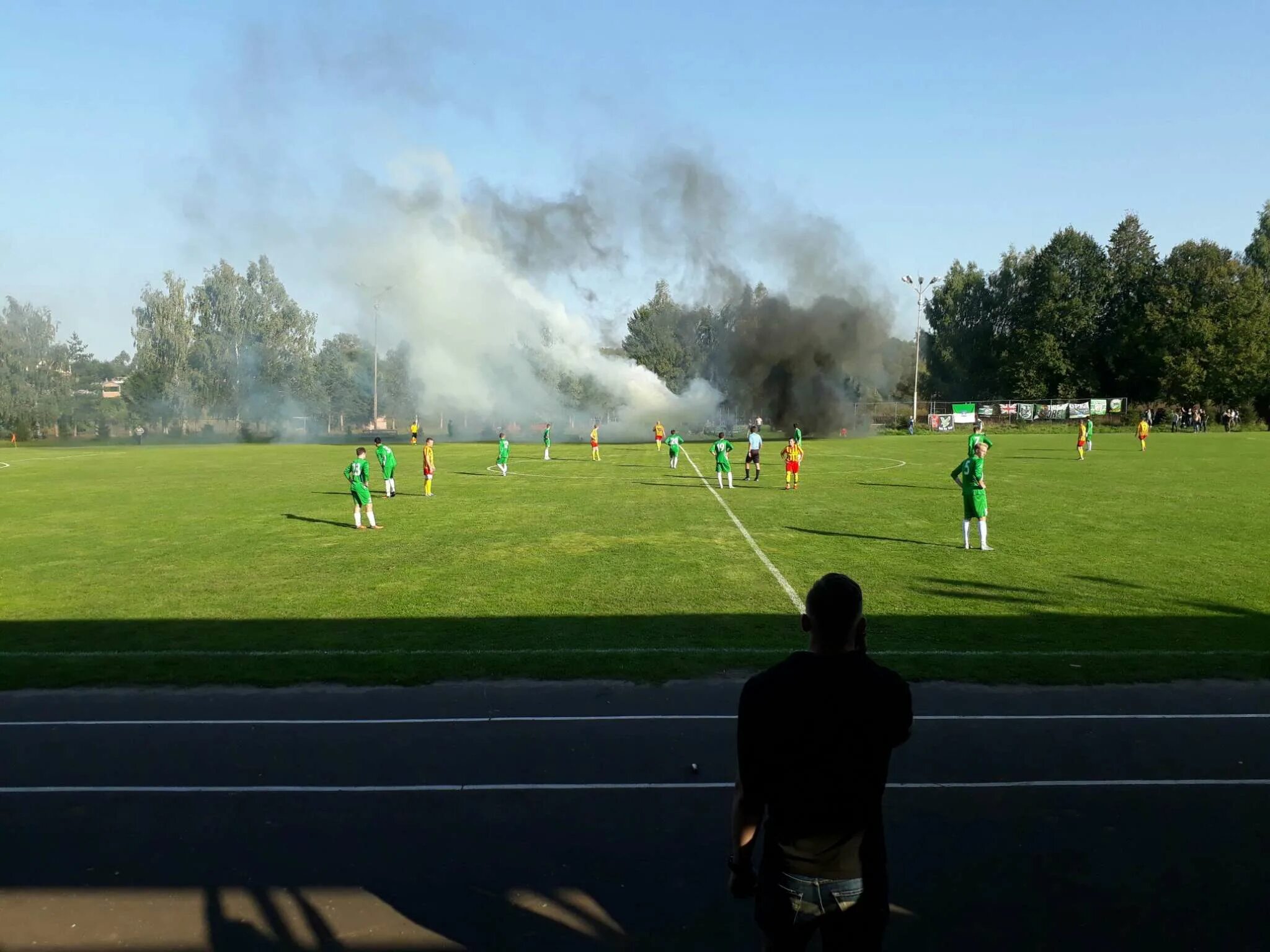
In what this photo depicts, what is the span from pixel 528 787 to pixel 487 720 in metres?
1.69

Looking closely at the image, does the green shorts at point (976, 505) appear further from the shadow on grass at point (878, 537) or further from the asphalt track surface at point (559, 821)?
the asphalt track surface at point (559, 821)

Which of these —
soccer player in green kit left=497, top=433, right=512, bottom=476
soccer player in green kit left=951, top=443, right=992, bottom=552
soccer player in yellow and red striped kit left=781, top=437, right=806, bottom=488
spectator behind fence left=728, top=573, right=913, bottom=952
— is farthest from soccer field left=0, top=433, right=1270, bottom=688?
spectator behind fence left=728, top=573, right=913, bottom=952

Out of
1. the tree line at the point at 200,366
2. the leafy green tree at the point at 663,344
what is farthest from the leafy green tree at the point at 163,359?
the leafy green tree at the point at 663,344

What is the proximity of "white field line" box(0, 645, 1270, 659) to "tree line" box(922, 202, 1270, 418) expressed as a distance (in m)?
83.3

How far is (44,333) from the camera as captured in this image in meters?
96.5

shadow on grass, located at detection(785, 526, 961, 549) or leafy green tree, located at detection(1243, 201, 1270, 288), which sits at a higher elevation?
leafy green tree, located at detection(1243, 201, 1270, 288)

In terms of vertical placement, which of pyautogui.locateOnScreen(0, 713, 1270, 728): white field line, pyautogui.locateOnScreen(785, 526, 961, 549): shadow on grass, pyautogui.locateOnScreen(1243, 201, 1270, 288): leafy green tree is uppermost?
pyautogui.locateOnScreen(1243, 201, 1270, 288): leafy green tree

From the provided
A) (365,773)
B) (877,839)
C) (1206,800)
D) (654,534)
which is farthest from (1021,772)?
(654,534)

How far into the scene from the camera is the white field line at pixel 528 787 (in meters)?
7.08

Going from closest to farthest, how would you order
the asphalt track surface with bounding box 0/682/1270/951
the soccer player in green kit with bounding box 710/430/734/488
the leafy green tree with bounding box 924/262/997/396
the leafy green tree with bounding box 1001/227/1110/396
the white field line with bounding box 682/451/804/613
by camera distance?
the asphalt track surface with bounding box 0/682/1270/951 < the white field line with bounding box 682/451/804/613 < the soccer player in green kit with bounding box 710/430/734/488 < the leafy green tree with bounding box 1001/227/1110/396 < the leafy green tree with bounding box 924/262/997/396

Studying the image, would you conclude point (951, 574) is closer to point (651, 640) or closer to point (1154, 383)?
point (651, 640)

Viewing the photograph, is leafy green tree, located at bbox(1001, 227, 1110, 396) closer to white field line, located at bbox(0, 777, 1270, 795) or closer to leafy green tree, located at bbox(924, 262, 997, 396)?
leafy green tree, located at bbox(924, 262, 997, 396)

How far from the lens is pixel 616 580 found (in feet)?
52.0

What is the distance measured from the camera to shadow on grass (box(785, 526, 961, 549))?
19.2 meters
